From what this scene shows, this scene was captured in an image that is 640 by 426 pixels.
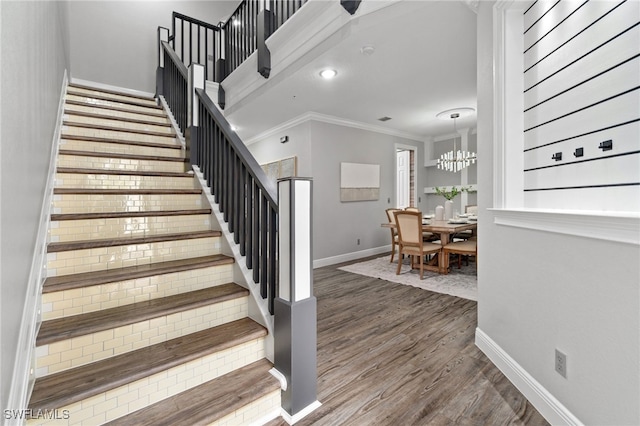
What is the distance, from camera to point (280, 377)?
4.75 ft

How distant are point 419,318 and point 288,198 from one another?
1.95 m

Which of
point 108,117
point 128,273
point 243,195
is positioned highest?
point 108,117

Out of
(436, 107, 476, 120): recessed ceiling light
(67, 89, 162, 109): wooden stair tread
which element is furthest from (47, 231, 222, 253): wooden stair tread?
(436, 107, 476, 120): recessed ceiling light

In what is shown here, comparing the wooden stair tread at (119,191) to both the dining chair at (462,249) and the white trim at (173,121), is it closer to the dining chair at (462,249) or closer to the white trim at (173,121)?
the white trim at (173,121)

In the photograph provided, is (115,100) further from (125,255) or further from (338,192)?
(338,192)

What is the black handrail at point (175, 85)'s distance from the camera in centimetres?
317

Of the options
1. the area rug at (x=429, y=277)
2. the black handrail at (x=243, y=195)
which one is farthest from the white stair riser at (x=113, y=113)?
the area rug at (x=429, y=277)

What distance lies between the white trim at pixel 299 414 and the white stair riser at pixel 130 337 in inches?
22.7

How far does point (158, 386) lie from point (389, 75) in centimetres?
362

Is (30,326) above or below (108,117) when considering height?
below

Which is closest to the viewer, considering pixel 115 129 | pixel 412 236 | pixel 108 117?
pixel 115 129

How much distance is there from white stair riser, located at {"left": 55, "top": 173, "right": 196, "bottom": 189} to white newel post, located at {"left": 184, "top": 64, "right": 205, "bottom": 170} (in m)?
0.21

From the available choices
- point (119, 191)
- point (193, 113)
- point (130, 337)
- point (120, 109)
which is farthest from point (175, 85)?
point (130, 337)

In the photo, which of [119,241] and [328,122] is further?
[328,122]
